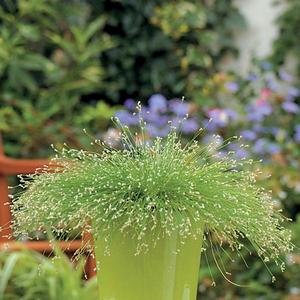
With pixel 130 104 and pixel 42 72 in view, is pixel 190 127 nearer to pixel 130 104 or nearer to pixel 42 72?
pixel 130 104

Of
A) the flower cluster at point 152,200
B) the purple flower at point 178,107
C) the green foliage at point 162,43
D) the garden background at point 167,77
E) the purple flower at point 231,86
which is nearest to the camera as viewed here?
the flower cluster at point 152,200

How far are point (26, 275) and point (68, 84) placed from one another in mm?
1618

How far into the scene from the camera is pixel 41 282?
237cm

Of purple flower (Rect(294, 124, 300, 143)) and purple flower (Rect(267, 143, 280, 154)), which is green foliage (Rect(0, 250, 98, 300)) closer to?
purple flower (Rect(267, 143, 280, 154))

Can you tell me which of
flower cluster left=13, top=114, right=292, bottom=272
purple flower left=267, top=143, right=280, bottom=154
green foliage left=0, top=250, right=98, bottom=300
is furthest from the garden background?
flower cluster left=13, top=114, right=292, bottom=272

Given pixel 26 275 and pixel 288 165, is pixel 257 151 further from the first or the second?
pixel 26 275

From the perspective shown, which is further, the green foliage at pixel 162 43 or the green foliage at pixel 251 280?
the green foliage at pixel 162 43

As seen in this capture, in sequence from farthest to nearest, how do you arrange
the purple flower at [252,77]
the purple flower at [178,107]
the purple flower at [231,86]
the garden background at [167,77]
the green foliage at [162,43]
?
the green foliage at [162,43], the purple flower at [252,77], the purple flower at [231,86], the purple flower at [178,107], the garden background at [167,77]

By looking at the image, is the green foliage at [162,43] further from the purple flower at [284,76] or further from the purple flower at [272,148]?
the purple flower at [272,148]

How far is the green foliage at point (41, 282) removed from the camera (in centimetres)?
224

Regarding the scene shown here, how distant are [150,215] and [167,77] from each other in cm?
328

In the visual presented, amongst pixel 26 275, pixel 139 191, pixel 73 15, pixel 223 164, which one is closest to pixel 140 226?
pixel 139 191

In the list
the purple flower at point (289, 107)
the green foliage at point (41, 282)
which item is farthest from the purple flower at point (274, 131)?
the green foliage at point (41, 282)

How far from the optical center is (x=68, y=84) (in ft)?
12.7
